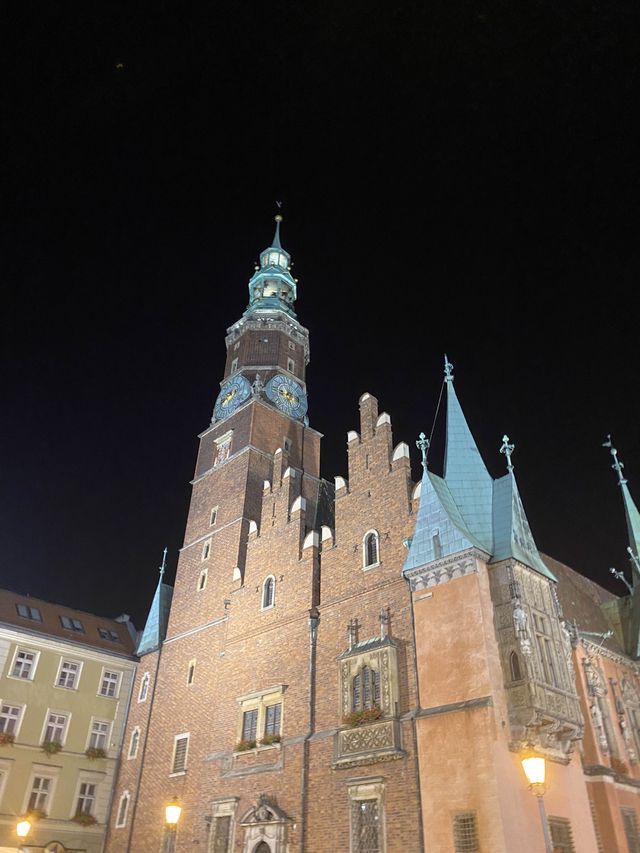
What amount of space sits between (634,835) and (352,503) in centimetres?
1554

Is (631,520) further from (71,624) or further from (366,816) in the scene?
(71,624)

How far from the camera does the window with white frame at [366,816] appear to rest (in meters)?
20.7

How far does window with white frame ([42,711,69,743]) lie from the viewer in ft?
107

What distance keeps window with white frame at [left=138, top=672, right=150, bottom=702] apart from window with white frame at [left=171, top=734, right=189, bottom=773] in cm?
480

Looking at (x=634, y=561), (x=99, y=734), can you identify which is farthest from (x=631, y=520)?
(x=99, y=734)

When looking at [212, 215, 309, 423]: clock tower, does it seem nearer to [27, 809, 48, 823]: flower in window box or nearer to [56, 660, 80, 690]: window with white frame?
[56, 660, 80, 690]: window with white frame

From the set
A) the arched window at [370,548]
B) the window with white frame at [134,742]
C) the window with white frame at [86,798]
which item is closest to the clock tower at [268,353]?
the arched window at [370,548]

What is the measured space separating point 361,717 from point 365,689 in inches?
39.4

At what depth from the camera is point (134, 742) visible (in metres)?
33.7

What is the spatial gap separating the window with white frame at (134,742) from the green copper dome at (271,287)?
87.3 ft

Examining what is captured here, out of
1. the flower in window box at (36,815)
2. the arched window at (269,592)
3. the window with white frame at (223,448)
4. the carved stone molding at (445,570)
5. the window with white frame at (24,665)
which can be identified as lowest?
the flower in window box at (36,815)

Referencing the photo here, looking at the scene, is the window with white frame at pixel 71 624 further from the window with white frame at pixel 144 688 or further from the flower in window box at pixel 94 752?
the flower in window box at pixel 94 752

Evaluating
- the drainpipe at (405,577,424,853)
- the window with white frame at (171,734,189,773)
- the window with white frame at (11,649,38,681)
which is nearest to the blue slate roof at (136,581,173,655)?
the window with white frame at (11,649,38,681)

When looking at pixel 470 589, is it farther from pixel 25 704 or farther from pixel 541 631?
pixel 25 704
